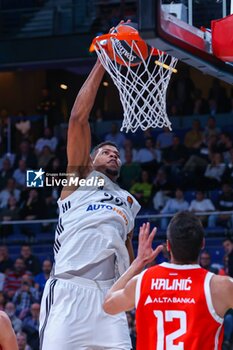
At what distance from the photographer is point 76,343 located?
20.1ft

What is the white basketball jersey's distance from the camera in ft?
20.5

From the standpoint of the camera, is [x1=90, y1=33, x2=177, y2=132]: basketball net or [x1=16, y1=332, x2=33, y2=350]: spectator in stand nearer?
[x1=90, y1=33, x2=177, y2=132]: basketball net

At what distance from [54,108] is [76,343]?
14.6 m

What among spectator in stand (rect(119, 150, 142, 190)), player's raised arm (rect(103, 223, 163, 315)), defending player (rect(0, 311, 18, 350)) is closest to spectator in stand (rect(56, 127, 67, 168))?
spectator in stand (rect(119, 150, 142, 190))

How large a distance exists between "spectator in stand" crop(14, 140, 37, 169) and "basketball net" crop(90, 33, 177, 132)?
11028 millimetres

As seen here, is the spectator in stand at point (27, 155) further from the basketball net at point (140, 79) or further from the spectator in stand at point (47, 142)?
the basketball net at point (140, 79)

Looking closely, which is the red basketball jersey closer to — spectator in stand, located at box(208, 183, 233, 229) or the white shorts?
the white shorts

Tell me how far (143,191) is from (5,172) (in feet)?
11.5

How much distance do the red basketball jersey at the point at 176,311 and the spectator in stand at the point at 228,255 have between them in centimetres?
789

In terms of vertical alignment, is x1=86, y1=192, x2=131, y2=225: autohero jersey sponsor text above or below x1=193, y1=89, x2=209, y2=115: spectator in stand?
above

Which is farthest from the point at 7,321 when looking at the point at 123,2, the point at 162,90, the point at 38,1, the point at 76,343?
the point at 38,1

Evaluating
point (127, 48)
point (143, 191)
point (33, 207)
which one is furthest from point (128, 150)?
point (127, 48)

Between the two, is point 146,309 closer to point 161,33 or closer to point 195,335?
point 195,335

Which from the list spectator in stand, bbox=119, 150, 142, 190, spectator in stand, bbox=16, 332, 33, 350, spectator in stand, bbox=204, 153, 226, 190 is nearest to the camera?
spectator in stand, bbox=16, 332, 33, 350
